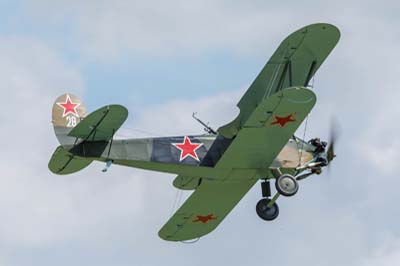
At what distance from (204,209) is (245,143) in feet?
9.26

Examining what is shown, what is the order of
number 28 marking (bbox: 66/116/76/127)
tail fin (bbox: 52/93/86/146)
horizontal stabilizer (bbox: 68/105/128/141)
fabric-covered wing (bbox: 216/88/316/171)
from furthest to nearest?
number 28 marking (bbox: 66/116/76/127), tail fin (bbox: 52/93/86/146), fabric-covered wing (bbox: 216/88/316/171), horizontal stabilizer (bbox: 68/105/128/141)

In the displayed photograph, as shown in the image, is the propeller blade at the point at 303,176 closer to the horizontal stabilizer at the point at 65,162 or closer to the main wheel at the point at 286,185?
the main wheel at the point at 286,185

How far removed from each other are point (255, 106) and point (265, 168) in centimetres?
117

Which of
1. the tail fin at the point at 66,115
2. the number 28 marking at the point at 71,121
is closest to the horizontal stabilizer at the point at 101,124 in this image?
the tail fin at the point at 66,115

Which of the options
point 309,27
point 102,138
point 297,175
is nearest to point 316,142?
point 297,175

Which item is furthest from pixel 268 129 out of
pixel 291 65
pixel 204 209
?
pixel 204 209

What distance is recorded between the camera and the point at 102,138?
89.1 ft

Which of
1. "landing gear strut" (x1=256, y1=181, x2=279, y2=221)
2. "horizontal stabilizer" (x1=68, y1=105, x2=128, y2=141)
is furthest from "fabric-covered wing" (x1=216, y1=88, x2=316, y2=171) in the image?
"horizontal stabilizer" (x1=68, y1=105, x2=128, y2=141)

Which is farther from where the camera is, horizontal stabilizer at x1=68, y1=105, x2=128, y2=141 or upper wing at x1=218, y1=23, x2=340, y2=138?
upper wing at x1=218, y1=23, x2=340, y2=138

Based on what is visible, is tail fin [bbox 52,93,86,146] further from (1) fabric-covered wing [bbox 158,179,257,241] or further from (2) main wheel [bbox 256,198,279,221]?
(2) main wheel [bbox 256,198,279,221]

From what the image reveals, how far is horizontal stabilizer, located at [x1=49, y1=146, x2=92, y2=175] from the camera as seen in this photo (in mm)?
27406

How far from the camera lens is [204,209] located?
2986 cm

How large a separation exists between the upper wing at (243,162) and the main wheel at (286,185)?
1.25ft

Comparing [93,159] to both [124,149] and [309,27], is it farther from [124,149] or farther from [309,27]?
[309,27]
